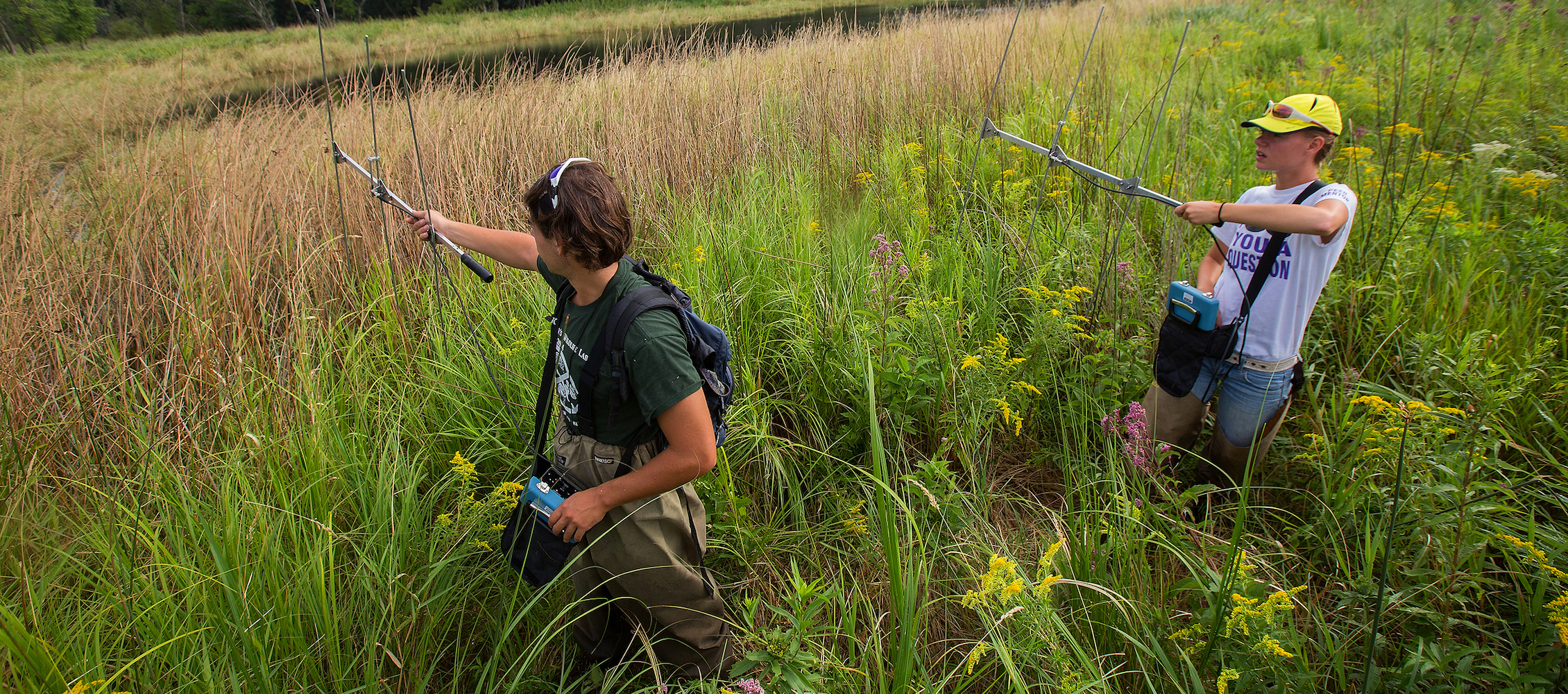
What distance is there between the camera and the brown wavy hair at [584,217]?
4.74ft

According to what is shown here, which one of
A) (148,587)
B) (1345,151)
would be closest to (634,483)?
(148,587)

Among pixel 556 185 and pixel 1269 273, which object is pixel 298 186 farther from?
pixel 1269 273

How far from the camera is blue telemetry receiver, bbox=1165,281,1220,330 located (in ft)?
7.16

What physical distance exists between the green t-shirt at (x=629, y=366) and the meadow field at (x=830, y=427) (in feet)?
1.35

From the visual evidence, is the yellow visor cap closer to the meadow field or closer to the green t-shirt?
the meadow field

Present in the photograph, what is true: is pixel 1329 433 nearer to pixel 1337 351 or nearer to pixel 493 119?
pixel 1337 351

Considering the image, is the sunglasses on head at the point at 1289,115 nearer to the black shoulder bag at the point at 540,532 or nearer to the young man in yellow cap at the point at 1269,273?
the young man in yellow cap at the point at 1269,273

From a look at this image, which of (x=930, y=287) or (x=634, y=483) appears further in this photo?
(x=930, y=287)

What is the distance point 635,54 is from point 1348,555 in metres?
6.93

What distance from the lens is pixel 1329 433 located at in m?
2.51

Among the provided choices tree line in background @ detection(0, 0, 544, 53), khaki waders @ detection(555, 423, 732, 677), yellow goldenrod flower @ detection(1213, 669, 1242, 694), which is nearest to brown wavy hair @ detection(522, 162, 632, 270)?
khaki waders @ detection(555, 423, 732, 677)

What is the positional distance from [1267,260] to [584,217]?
210 cm

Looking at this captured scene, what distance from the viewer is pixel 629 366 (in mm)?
1458

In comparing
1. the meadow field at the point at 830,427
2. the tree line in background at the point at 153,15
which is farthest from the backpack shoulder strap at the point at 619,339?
the tree line in background at the point at 153,15
